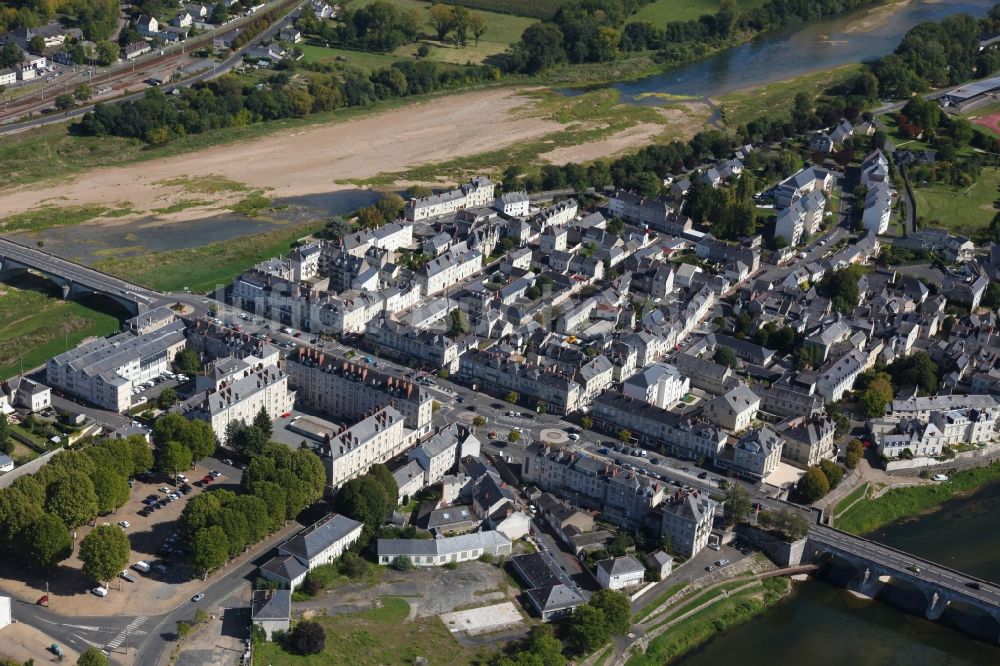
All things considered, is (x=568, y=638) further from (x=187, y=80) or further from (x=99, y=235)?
(x=187, y=80)

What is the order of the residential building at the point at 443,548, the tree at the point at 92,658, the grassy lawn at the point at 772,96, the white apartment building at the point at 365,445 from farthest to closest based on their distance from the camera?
the grassy lawn at the point at 772,96 < the white apartment building at the point at 365,445 < the residential building at the point at 443,548 < the tree at the point at 92,658

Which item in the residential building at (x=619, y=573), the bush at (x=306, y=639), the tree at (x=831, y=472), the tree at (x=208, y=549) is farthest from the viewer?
the tree at (x=831, y=472)

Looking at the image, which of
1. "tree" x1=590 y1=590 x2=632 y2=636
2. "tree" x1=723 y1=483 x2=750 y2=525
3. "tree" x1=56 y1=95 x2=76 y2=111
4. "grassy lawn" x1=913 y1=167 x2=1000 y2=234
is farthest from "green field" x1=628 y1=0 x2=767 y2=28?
"tree" x1=590 y1=590 x2=632 y2=636

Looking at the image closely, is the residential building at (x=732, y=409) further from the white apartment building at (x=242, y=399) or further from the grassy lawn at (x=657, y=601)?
the white apartment building at (x=242, y=399)

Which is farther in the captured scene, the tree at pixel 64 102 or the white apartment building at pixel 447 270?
the tree at pixel 64 102

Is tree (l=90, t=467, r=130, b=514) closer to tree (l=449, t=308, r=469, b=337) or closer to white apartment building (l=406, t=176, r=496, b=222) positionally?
tree (l=449, t=308, r=469, b=337)

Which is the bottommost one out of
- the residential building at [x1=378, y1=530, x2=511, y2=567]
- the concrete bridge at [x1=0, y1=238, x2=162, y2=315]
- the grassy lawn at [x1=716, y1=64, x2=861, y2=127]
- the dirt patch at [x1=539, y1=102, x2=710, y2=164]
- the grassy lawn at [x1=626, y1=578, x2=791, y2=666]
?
the grassy lawn at [x1=626, y1=578, x2=791, y2=666]

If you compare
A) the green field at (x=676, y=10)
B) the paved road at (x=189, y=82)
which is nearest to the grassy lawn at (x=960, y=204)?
the green field at (x=676, y=10)
